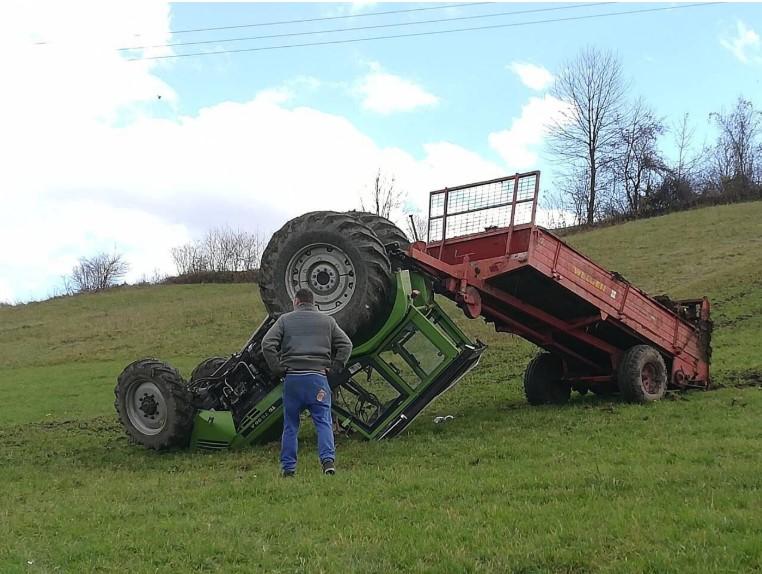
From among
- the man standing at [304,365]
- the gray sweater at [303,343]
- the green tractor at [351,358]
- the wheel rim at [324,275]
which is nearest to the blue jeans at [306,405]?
the man standing at [304,365]

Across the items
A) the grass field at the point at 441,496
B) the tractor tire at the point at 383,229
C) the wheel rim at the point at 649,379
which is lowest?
the grass field at the point at 441,496

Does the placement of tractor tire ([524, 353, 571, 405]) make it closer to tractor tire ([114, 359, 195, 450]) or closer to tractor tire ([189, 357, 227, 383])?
tractor tire ([189, 357, 227, 383])

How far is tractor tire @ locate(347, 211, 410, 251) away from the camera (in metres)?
9.27

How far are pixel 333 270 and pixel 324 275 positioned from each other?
0.42 ft

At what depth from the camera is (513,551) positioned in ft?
13.9

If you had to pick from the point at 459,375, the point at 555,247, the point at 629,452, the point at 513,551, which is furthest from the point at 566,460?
the point at 555,247

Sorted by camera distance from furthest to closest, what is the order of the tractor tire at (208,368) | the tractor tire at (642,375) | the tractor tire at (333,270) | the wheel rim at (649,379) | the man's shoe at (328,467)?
the wheel rim at (649,379)
the tractor tire at (642,375)
the tractor tire at (208,368)
the tractor tire at (333,270)
the man's shoe at (328,467)

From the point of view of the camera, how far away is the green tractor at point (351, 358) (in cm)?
848

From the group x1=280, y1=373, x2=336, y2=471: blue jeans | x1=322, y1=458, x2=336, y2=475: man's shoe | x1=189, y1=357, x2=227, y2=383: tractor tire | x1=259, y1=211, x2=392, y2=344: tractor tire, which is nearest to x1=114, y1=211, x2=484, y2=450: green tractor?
x1=259, y1=211, x2=392, y2=344: tractor tire

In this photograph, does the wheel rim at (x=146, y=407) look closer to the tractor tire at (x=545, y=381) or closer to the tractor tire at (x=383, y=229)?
the tractor tire at (x=383, y=229)

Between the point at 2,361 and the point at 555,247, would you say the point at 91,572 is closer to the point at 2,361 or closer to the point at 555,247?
the point at 555,247

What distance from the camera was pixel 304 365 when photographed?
7262 mm

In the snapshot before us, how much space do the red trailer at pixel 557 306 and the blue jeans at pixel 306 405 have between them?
2.37m

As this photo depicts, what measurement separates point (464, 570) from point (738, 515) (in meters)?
1.86
